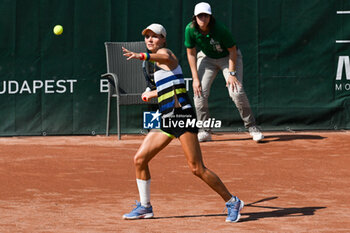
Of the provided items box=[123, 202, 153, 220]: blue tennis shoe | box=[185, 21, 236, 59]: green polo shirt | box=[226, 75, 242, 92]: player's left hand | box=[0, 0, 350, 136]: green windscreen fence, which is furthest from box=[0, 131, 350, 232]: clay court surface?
box=[185, 21, 236, 59]: green polo shirt

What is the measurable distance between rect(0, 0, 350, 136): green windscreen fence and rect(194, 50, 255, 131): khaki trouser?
3.64ft

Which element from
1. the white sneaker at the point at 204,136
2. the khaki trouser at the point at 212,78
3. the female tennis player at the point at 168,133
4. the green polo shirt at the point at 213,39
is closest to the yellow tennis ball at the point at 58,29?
the khaki trouser at the point at 212,78

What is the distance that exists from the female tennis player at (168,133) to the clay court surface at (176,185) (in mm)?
160

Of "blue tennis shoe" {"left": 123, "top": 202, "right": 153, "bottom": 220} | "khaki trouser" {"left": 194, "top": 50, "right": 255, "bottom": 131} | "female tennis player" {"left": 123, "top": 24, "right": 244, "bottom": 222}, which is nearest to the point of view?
"female tennis player" {"left": 123, "top": 24, "right": 244, "bottom": 222}

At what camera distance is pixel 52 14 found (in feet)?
34.4

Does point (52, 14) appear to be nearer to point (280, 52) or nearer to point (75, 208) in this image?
point (280, 52)

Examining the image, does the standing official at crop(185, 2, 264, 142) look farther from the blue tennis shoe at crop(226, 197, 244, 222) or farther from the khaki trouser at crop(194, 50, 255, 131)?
the blue tennis shoe at crop(226, 197, 244, 222)

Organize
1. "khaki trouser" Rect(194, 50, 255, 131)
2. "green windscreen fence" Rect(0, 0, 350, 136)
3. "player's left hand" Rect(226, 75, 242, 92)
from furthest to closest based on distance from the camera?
1. "green windscreen fence" Rect(0, 0, 350, 136)
2. "khaki trouser" Rect(194, 50, 255, 131)
3. "player's left hand" Rect(226, 75, 242, 92)

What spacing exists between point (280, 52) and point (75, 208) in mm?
5620

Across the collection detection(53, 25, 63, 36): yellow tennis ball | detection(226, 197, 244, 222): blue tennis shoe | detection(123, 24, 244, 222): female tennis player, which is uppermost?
detection(53, 25, 63, 36): yellow tennis ball

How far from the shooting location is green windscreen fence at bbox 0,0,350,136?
10.5 meters

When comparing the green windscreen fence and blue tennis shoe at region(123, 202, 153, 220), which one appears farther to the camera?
the green windscreen fence

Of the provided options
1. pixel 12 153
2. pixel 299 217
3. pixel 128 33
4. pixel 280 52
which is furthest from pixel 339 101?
pixel 299 217

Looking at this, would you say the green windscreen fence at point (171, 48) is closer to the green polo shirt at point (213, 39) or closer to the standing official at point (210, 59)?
the standing official at point (210, 59)
